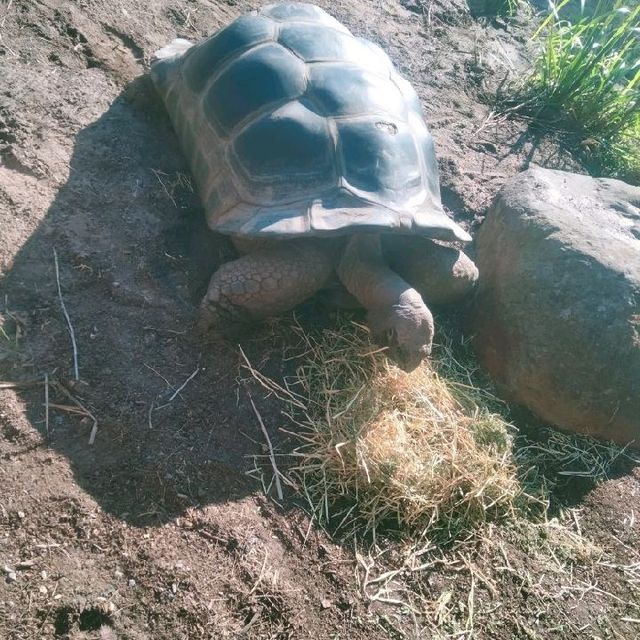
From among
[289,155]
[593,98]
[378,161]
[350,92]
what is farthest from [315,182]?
[593,98]

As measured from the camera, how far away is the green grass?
5156 millimetres

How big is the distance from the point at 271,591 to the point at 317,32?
2.99 m

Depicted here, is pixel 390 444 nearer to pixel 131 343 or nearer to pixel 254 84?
pixel 131 343

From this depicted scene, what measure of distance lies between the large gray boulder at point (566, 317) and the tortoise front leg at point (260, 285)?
3.78 ft

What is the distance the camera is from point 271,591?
234cm

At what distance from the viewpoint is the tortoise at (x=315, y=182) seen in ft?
9.96

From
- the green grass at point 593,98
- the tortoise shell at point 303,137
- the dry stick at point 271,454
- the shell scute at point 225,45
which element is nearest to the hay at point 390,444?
the dry stick at point 271,454

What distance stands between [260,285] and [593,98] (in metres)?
3.88

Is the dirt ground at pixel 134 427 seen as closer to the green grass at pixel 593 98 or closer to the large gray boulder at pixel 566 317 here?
the large gray boulder at pixel 566 317

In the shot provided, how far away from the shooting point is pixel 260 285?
3.05 metres

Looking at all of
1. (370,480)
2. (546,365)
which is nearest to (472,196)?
(546,365)

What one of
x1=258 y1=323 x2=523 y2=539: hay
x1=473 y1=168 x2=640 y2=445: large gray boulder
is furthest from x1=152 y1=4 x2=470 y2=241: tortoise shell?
x1=258 y1=323 x2=523 y2=539: hay

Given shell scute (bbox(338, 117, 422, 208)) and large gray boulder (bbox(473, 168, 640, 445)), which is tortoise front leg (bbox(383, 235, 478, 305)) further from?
shell scute (bbox(338, 117, 422, 208))

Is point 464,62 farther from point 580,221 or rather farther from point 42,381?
point 42,381
